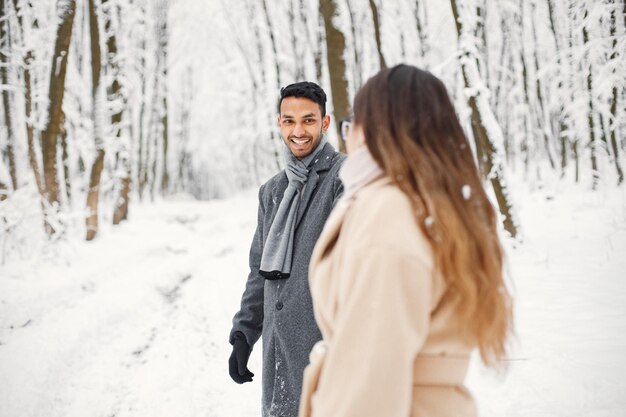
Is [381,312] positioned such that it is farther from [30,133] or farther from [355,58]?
[355,58]

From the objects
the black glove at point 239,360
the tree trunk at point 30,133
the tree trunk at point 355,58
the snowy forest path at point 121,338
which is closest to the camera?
the black glove at point 239,360

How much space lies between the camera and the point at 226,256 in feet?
33.5

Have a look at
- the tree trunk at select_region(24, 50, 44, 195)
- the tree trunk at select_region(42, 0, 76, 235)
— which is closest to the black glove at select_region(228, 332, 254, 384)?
the tree trunk at select_region(42, 0, 76, 235)

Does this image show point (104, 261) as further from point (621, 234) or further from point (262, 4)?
point (262, 4)

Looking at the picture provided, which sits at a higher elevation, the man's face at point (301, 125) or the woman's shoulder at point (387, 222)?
the man's face at point (301, 125)

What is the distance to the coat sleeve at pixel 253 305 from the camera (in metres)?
2.32

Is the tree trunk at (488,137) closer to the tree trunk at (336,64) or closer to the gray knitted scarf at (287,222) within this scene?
the tree trunk at (336,64)

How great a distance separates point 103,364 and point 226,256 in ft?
18.6

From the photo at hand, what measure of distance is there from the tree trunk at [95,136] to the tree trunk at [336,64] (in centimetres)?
786

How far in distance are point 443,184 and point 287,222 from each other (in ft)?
3.62

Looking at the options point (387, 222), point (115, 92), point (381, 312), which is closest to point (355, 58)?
point (115, 92)

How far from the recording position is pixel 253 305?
7.72ft

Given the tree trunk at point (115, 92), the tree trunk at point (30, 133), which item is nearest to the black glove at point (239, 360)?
the tree trunk at point (30, 133)

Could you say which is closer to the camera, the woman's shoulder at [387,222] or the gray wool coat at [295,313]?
the woman's shoulder at [387,222]
